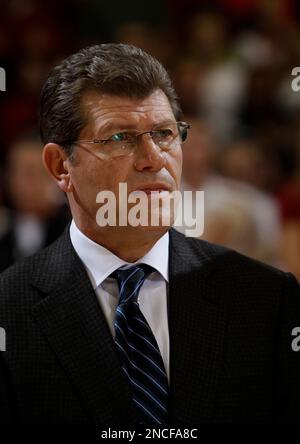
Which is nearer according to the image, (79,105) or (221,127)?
(79,105)

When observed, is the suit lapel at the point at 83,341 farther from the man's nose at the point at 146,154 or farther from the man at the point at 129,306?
the man's nose at the point at 146,154

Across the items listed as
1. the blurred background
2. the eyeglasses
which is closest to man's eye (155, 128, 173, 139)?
the eyeglasses

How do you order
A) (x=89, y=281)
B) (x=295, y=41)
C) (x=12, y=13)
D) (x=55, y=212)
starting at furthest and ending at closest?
(x=12, y=13) < (x=295, y=41) < (x=55, y=212) < (x=89, y=281)

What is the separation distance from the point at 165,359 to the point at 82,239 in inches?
9.9

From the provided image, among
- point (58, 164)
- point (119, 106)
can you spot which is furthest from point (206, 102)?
point (119, 106)

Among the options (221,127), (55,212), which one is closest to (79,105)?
(55,212)

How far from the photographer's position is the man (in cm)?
139

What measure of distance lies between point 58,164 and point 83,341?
32 centimetres

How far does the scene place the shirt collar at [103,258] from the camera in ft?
4.88

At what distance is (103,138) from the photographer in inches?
56.6

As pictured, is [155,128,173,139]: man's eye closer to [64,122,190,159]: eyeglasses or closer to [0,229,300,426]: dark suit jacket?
[64,122,190,159]: eyeglasses
